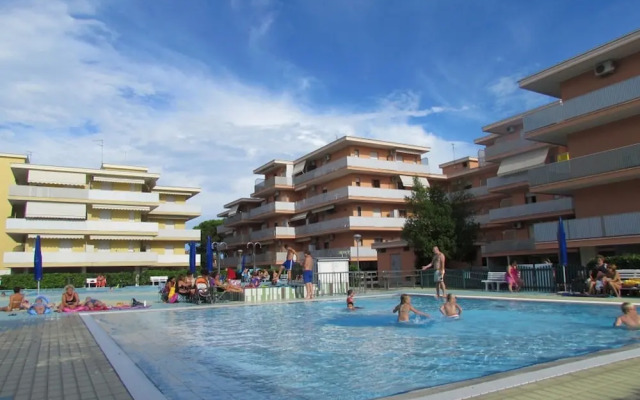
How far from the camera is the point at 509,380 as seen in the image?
5.55 metres

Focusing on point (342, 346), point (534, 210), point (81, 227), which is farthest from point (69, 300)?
point (81, 227)

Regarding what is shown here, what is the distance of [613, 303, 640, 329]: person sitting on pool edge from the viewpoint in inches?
426

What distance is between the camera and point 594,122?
88.9 ft

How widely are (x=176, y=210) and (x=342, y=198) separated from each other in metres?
22.7

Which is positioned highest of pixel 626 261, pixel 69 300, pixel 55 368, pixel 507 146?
pixel 507 146

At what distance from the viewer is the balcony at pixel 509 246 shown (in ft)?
122

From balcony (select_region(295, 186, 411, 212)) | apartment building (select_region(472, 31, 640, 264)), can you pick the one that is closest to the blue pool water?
apartment building (select_region(472, 31, 640, 264))

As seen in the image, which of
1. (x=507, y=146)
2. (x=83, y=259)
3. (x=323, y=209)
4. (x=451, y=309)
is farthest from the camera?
(x=323, y=209)

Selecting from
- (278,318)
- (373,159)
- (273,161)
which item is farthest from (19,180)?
(278,318)

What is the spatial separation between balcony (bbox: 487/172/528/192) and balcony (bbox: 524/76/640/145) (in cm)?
999

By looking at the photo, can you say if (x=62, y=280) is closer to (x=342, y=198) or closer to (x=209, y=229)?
(x=342, y=198)

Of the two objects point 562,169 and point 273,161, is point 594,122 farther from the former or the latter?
point 273,161

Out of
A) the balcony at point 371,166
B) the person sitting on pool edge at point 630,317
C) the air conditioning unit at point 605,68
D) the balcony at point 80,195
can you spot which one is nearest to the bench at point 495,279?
the person sitting on pool edge at point 630,317

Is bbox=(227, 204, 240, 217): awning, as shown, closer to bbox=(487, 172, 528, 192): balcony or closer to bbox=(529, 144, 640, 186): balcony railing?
bbox=(487, 172, 528, 192): balcony
